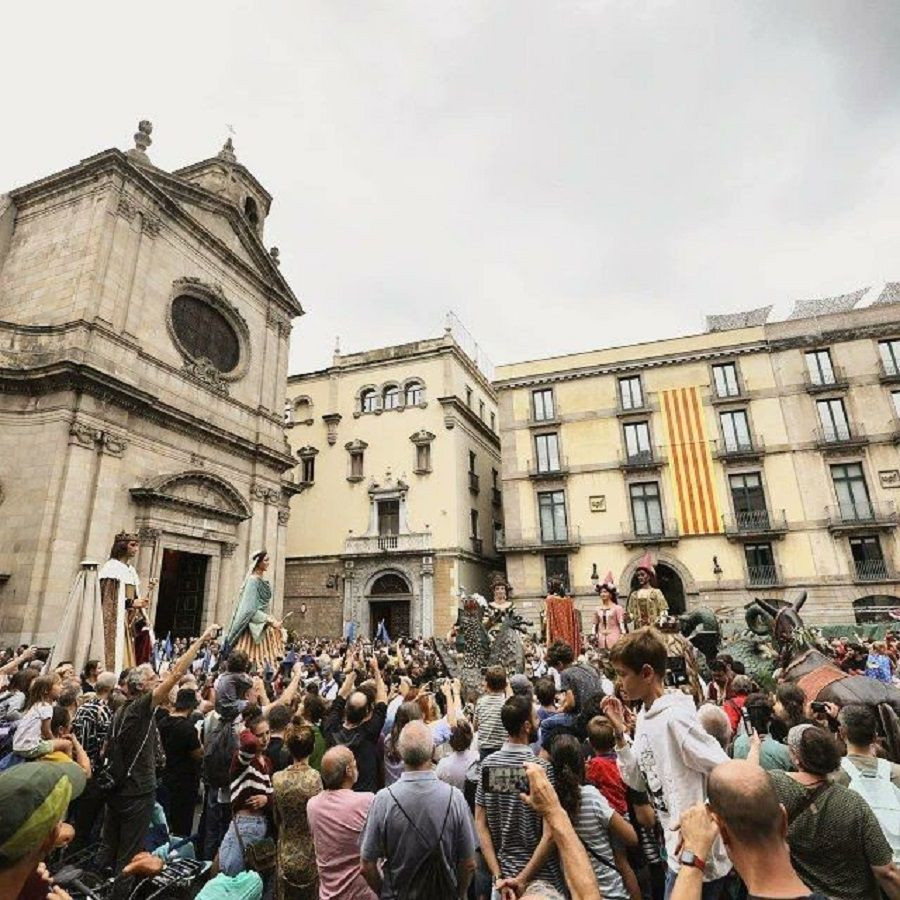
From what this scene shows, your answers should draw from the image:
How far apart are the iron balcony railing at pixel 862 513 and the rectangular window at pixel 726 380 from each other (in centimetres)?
629

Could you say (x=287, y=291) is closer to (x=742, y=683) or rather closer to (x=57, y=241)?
(x=57, y=241)

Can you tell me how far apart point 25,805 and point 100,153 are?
64.1 ft

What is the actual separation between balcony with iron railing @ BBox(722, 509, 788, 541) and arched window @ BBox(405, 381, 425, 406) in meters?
15.4

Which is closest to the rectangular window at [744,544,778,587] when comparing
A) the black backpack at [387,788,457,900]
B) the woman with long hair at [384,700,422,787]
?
the woman with long hair at [384,700,422,787]

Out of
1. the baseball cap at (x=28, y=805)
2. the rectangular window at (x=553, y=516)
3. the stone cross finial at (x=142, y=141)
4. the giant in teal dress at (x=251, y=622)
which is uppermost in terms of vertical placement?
the stone cross finial at (x=142, y=141)

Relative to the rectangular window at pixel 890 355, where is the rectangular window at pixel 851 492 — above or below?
below

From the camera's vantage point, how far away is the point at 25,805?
5.22ft

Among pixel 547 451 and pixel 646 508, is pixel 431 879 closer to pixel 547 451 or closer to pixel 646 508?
pixel 646 508

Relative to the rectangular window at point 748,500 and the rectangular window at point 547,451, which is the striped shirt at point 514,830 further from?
the rectangular window at point 547,451

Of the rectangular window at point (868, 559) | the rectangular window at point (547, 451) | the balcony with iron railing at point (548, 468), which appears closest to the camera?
the rectangular window at point (868, 559)

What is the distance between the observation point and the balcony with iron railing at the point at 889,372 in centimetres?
2348

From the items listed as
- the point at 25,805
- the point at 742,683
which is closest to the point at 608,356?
the point at 742,683

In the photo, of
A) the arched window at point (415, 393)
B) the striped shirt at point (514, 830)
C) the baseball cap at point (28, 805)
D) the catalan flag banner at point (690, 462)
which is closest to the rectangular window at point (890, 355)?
the catalan flag banner at point (690, 462)

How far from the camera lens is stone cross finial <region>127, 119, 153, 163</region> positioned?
17592mm
